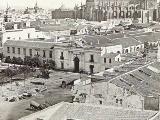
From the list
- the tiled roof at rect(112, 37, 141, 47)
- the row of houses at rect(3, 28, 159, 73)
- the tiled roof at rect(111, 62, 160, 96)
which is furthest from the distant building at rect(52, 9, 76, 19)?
the tiled roof at rect(111, 62, 160, 96)

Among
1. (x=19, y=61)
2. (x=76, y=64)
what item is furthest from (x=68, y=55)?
(x=19, y=61)

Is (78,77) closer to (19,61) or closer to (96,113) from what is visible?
(19,61)

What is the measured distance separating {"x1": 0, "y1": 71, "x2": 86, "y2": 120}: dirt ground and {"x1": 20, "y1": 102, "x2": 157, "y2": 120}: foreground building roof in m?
10.5

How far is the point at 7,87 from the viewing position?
46969 mm

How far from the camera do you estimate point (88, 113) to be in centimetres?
2416

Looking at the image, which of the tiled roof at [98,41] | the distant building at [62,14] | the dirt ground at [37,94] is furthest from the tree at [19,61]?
the distant building at [62,14]

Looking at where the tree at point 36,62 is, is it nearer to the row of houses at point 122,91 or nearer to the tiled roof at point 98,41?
the tiled roof at point 98,41

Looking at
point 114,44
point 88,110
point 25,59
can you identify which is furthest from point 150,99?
point 25,59

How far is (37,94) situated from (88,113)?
20.0m

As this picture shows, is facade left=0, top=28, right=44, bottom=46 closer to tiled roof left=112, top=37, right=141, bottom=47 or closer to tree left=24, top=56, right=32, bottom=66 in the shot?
tree left=24, top=56, right=32, bottom=66

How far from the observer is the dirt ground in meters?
36.1

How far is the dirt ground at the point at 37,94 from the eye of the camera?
3606cm

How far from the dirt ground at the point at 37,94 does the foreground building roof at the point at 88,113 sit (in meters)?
10.5

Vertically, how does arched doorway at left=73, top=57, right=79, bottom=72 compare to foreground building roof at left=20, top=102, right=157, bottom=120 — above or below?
below
